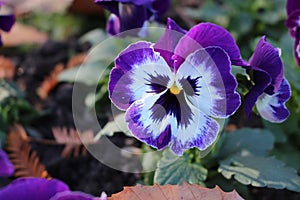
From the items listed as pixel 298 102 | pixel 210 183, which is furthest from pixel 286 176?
pixel 298 102

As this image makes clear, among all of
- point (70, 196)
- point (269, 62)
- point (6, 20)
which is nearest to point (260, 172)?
point (269, 62)

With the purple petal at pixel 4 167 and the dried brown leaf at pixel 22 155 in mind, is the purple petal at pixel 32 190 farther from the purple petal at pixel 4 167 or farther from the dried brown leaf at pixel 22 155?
the dried brown leaf at pixel 22 155

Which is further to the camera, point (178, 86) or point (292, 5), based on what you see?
point (292, 5)

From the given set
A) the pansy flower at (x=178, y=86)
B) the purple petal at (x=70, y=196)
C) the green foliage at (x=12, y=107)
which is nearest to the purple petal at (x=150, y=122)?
the pansy flower at (x=178, y=86)

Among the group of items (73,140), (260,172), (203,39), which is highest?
(203,39)

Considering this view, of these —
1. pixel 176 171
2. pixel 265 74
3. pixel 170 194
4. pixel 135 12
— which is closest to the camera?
pixel 170 194

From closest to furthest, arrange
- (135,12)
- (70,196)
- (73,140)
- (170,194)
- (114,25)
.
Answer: (70,196) < (170,194) < (135,12) < (114,25) < (73,140)

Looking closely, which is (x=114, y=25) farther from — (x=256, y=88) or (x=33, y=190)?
(x=33, y=190)
